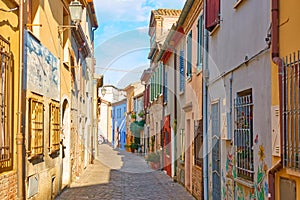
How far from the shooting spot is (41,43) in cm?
1104

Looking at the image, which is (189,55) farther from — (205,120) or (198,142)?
(205,120)

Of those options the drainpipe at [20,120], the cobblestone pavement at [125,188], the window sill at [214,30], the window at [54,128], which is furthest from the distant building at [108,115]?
the drainpipe at [20,120]

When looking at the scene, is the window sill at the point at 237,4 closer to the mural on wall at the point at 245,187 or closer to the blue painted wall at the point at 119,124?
the mural on wall at the point at 245,187

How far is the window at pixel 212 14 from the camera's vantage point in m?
10.3

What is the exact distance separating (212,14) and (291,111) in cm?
577

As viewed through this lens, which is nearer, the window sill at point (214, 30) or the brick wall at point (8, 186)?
the brick wall at point (8, 186)

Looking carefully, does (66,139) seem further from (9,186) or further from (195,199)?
(9,186)

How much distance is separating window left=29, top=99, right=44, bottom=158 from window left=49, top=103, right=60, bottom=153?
51.5 inches

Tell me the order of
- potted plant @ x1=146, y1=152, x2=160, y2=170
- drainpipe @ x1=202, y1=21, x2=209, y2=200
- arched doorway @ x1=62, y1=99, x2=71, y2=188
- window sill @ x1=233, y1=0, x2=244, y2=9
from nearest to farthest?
window sill @ x1=233, y1=0, x2=244, y2=9 < drainpipe @ x1=202, y1=21, x2=209, y2=200 < arched doorway @ x1=62, y1=99, x2=71, y2=188 < potted plant @ x1=146, y1=152, x2=160, y2=170

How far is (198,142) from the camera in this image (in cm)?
1371

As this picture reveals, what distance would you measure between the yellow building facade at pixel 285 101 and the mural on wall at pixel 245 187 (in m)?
0.60

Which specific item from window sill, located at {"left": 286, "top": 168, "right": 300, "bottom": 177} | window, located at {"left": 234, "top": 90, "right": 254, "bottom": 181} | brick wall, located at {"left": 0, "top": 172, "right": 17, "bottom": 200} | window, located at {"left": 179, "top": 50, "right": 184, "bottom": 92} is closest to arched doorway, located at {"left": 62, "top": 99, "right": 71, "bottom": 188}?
window, located at {"left": 179, "top": 50, "right": 184, "bottom": 92}

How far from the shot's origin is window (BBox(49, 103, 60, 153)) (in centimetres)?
1262

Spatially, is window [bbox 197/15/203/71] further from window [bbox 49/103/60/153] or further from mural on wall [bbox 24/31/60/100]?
window [bbox 49/103/60/153]
